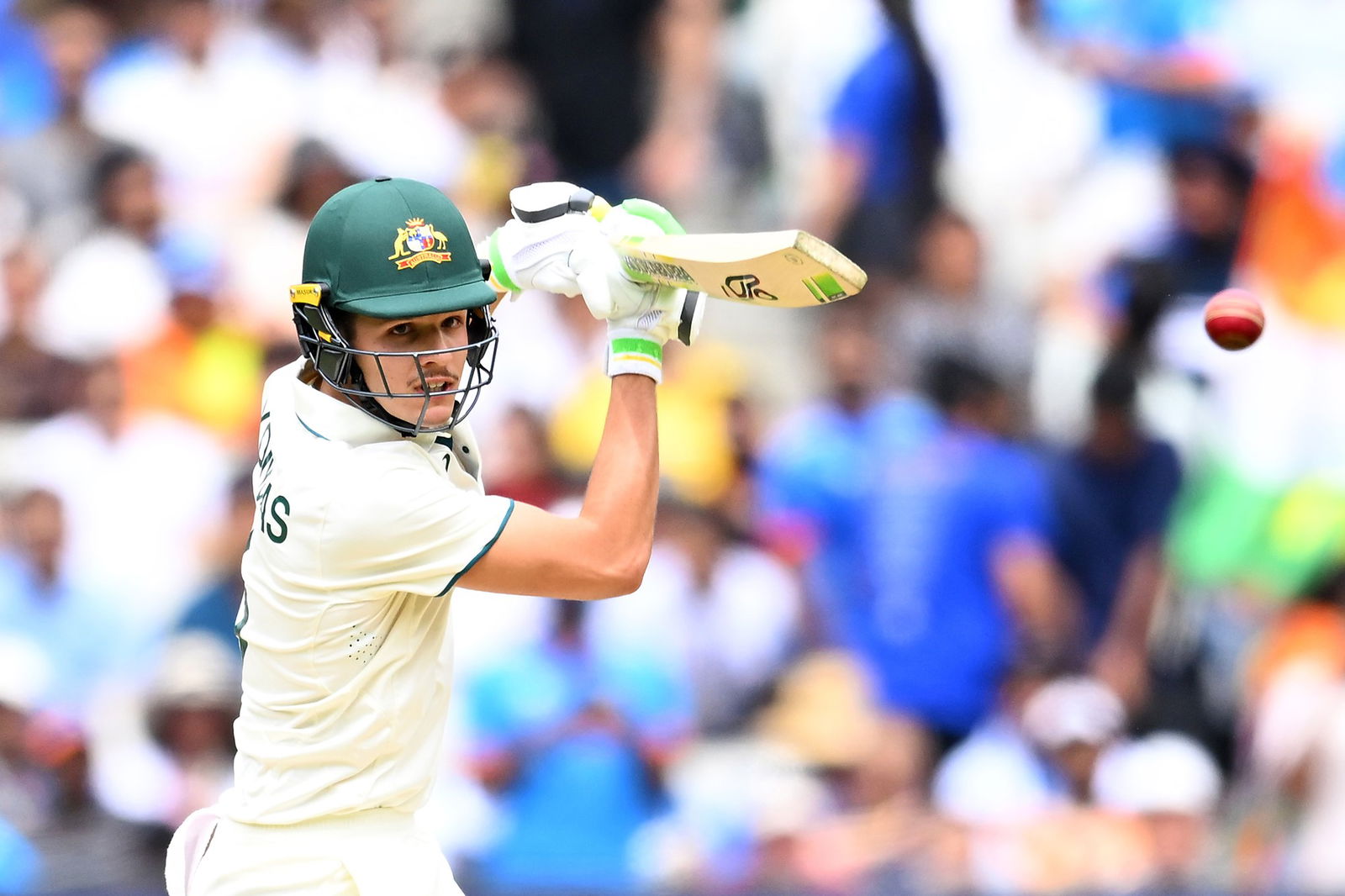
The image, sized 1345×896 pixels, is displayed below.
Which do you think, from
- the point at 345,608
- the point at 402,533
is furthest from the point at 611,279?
the point at 345,608

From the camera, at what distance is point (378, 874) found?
3373 millimetres

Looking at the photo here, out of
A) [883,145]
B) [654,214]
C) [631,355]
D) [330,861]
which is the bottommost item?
[330,861]

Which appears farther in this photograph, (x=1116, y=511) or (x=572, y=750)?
(x=1116, y=511)

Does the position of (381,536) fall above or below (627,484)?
below

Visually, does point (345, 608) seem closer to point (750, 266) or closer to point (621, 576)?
point (621, 576)

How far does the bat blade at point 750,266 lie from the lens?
3252 millimetres

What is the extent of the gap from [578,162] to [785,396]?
1.48m

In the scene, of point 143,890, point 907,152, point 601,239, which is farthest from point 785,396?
point 601,239

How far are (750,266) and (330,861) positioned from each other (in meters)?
1.31

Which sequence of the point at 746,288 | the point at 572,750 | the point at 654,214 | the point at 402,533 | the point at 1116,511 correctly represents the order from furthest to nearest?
the point at 1116,511 → the point at 572,750 → the point at 654,214 → the point at 746,288 → the point at 402,533

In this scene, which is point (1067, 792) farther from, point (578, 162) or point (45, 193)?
point (45, 193)

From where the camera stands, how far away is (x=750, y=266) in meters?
3.29

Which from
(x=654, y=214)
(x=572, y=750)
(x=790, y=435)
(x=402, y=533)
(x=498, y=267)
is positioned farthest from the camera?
(x=790, y=435)

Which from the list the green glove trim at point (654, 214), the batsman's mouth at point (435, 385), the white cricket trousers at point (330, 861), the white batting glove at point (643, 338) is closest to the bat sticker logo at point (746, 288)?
the white batting glove at point (643, 338)
